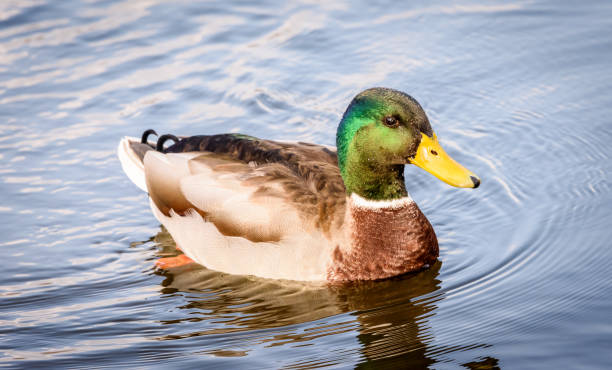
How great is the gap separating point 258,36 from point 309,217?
482 cm

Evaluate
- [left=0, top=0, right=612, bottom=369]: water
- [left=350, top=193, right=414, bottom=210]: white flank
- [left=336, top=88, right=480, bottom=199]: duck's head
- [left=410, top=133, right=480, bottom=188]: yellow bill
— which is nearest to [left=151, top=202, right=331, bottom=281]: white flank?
[left=0, top=0, right=612, bottom=369]: water

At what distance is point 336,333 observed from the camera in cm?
620

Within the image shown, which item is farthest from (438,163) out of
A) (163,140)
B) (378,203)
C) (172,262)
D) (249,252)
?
(163,140)

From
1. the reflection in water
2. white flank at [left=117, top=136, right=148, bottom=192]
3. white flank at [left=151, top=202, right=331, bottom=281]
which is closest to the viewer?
the reflection in water

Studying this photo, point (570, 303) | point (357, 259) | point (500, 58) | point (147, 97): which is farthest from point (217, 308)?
point (500, 58)

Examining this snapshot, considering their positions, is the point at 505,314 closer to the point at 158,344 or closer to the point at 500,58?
the point at 158,344

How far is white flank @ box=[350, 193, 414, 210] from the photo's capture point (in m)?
6.88

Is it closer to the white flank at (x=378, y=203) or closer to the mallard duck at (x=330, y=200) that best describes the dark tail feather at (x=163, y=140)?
the mallard duck at (x=330, y=200)

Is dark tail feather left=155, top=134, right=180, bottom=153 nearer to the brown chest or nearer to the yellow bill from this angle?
the brown chest

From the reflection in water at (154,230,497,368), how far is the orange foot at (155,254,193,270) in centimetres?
18

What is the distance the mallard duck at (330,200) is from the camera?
6.59 meters

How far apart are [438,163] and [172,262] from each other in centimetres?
232

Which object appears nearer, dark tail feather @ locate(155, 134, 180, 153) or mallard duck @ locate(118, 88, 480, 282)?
mallard duck @ locate(118, 88, 480, 282)

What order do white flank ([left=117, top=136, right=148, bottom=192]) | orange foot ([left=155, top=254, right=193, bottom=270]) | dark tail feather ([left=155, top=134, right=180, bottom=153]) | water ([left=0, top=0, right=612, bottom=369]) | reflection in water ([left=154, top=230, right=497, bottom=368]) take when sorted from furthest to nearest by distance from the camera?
1. white flank ([left=117, top=136, right=148, bottom=192])
2. dark tail feather ([left=155, top=134, right=180, bottom=153])
3. orange foot ([left=155, top=254, right=193, bottom=270])
4. water ([left=0, top=0, right=612, bottom=369])
5. reflection in water ([left=154, top=230, right=497, bottom=368])
